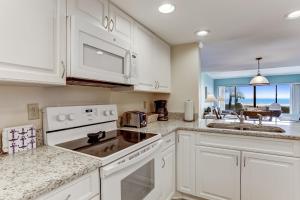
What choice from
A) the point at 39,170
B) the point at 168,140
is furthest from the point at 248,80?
the point at 39,170

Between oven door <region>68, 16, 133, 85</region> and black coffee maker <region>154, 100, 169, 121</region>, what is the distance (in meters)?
1.05

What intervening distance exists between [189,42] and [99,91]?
153 centimetres

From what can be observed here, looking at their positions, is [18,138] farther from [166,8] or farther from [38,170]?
[166,8]

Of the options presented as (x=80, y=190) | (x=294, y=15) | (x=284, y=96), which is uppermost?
(x=294, y=15)

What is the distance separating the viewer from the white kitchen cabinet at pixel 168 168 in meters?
1.79

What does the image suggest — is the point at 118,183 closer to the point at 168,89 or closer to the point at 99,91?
the point at 99,91

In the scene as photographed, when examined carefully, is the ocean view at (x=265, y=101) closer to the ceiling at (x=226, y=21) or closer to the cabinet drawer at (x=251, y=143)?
the ceiling at (x=226, y=21)

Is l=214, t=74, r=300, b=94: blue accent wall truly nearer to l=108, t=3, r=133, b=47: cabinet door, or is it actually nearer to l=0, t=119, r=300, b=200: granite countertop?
l=108, t=3, r=133, b=47: cabinet door

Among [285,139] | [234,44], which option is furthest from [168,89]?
[285,139]

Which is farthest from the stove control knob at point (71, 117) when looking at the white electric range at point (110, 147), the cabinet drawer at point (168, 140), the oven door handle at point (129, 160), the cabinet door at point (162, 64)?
the cabinet door at point (162, 64)

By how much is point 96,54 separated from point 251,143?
1611 millimetres

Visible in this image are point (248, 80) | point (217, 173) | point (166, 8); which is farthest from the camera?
point (248, 80)

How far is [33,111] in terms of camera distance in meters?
1.25

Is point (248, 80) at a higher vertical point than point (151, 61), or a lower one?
higher
